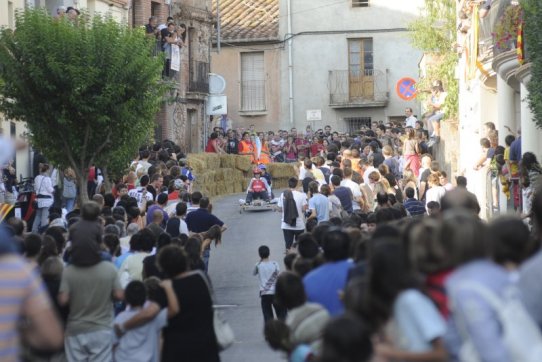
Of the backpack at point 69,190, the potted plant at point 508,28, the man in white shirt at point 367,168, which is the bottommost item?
the backpack at point 69,190

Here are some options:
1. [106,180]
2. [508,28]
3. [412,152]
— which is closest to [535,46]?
[508,28]

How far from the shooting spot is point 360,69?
58312 millimetres

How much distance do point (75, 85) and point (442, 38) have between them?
1840 cm

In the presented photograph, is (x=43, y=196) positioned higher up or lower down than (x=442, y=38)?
lower down

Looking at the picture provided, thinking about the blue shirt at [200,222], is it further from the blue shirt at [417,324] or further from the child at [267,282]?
the blue shirt at [417,324]

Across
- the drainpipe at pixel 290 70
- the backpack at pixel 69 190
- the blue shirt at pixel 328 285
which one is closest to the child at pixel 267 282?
the blue shirt at pixel 328 285

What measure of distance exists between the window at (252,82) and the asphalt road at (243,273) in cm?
1965

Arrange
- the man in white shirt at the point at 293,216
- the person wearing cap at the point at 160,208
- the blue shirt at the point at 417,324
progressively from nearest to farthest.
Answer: the blue shirt at the point at 417,324 < the person wearing cap at the point at 160,208 < the man in white shirt at the point at 293,216

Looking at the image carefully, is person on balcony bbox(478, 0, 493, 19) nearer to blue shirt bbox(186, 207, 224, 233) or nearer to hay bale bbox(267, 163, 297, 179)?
blue shirt bbox(186, 207, 224, 233)

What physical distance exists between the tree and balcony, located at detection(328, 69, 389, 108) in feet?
111

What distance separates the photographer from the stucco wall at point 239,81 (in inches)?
2315

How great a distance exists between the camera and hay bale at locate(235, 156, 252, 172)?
149ft

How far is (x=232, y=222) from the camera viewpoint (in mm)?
33531

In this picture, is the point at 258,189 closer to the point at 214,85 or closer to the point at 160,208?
the point at 214,85
